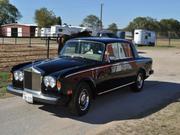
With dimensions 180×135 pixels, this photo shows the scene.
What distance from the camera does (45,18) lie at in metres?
89.9

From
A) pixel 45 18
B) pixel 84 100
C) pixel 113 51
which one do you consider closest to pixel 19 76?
pixel 84 100

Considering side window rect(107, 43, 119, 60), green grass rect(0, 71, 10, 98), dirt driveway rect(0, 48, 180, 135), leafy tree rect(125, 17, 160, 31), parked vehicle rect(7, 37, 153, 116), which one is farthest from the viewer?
leafy tree rect(125, 17, 160, 31)

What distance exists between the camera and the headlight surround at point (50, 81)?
6.59m

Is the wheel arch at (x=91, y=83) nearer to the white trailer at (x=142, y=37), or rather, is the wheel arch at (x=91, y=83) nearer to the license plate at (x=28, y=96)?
the license plate at (x=28, y=96)

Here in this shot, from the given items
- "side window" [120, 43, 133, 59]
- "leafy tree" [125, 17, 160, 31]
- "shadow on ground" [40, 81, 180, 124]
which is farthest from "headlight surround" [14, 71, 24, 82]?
"leafy tree" [125, 17, 160, 31]

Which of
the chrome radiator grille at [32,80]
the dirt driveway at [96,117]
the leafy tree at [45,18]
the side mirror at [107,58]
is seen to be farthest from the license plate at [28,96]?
the leafy tree at [45,18]

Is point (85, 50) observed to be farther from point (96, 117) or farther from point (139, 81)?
point (139, 81)

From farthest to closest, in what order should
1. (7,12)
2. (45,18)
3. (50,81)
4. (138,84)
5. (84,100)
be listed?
1. (7,12)
2. (45,18)
3. (138,84)
4. (84,100)
5. (50,81)

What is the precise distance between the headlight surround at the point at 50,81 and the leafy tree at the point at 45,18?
8246 cm

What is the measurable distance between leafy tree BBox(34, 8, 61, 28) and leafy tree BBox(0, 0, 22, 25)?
93.3ft

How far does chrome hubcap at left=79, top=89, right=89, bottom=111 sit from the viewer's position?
707 cm

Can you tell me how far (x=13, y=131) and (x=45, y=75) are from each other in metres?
1.34

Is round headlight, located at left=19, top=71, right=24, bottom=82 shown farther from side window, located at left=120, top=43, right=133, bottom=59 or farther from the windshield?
side window, located at left=120, top=43, right=133, bottom=59

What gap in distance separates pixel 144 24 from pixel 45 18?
36931 mm
